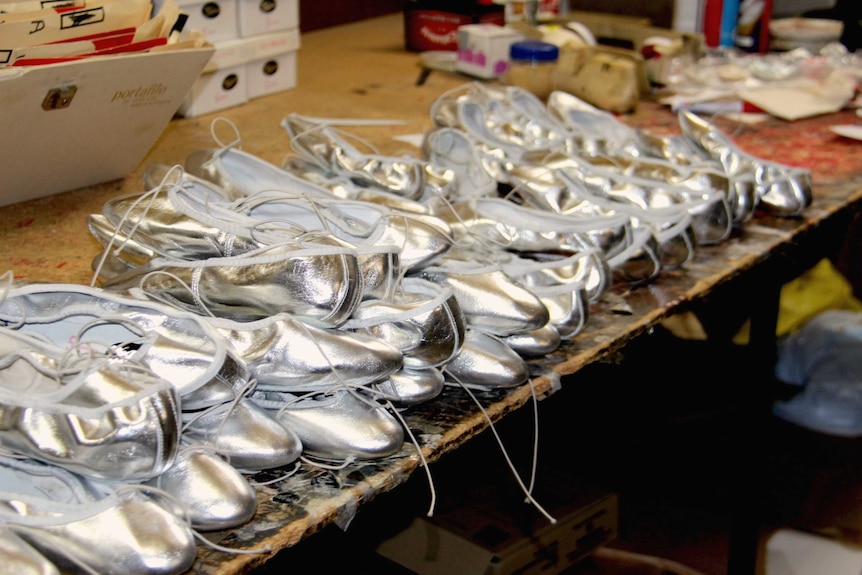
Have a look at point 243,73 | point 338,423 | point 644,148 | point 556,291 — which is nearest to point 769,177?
point 644,148

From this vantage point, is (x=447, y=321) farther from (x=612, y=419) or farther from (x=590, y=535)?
(x=612, y=419)

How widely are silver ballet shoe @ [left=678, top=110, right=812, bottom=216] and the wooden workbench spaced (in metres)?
0.02

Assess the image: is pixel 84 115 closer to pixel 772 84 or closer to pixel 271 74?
pixel 271 74

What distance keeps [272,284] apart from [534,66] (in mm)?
1185

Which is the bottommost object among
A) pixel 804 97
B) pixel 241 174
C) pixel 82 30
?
pixel 804 97

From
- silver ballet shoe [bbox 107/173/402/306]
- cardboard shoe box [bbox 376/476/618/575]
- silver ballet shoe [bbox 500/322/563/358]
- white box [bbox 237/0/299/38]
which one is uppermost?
white box [bbox 237/0/299/38]

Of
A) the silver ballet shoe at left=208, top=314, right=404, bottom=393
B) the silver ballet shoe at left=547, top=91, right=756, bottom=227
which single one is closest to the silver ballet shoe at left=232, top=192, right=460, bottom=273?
the silver ballet shoe at left=208, top=314, right=404, bottom=393

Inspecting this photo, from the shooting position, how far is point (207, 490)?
2.02ft

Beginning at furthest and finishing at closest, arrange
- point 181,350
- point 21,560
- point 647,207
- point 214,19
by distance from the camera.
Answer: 1. point 214,19
2. point 647,207
3. point 181,350
4. point 21,560

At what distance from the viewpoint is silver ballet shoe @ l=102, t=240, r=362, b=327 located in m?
0.71

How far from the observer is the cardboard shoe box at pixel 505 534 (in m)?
1.23

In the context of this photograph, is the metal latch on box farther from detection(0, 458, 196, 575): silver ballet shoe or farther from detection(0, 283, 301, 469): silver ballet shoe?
detection(0, 458, 196, 575): silver ballet shoe

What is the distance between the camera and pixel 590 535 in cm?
134

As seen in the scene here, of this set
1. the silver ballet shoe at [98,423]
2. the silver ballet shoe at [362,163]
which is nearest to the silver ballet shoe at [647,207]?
the silver ballet shoe at [362,163]
